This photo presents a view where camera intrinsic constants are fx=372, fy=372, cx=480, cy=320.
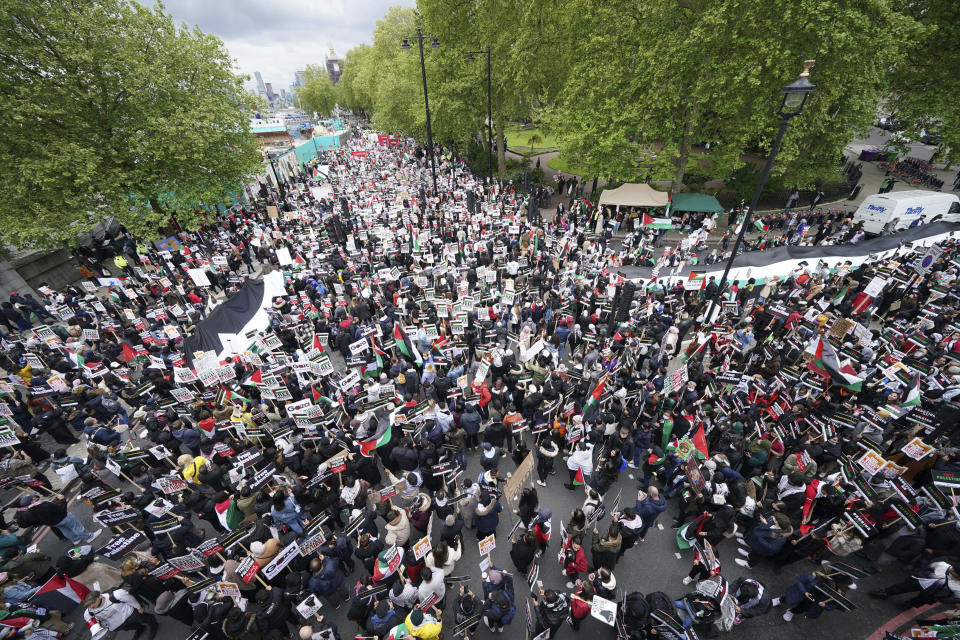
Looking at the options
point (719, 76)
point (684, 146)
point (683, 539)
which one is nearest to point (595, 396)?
point (683, 539)

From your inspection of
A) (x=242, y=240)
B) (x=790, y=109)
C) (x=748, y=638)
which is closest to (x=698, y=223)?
(x=790, y=109)

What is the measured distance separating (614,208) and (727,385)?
2076cm

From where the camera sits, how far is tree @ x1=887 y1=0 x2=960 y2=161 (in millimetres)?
19984

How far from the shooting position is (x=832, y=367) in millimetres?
9969

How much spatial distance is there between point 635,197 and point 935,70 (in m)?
16.7

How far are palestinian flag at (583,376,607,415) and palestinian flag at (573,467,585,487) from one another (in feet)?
5.21

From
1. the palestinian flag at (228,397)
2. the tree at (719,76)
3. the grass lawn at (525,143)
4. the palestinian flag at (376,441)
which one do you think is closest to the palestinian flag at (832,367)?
the palestinian flag at (376,441)

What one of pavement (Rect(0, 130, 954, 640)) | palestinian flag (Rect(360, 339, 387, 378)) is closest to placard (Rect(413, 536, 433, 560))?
pavement (Rect(0, 130, 954, 640))

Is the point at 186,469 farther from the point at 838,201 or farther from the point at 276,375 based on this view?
the point at 838,201

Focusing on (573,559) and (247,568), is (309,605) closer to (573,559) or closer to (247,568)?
(247,568)

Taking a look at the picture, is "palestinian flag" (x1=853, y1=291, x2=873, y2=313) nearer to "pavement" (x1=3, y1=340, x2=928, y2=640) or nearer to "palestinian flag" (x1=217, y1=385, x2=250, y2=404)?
"pavement" (x1=3, y1=340, x2=928, y2=640)

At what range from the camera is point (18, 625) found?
626cm

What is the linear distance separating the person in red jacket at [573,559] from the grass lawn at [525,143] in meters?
44.4

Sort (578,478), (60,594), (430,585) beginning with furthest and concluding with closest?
1. (578,478)
2. (60,594)
3. (430,585)
